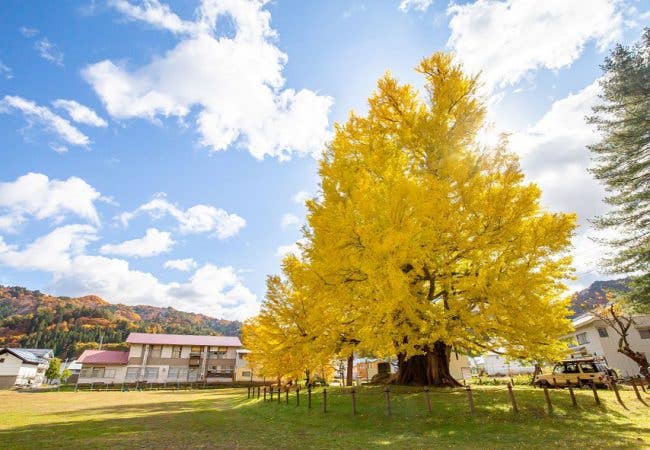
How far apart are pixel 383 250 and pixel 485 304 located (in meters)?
3.87

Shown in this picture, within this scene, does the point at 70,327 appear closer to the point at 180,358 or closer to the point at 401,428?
the point at 180,358

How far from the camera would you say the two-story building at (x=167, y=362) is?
53031 millimetres

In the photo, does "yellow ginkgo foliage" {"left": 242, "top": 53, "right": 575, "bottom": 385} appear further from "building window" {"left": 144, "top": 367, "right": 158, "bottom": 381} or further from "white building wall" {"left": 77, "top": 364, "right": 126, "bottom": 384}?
"white building wall" {"left": 77, "top": 364, "right": 126, "bottom": 384}

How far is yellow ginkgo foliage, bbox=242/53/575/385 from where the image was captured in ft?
32.6

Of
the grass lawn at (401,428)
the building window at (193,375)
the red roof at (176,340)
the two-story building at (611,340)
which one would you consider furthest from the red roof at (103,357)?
the two-story building at (611,340)

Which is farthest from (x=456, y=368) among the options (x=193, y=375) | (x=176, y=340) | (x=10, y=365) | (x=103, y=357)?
(x=10, y=365)

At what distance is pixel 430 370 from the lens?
15.8 m

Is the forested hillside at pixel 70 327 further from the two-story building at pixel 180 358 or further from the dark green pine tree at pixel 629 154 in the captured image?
the dark green pine tree at pixel 629 154

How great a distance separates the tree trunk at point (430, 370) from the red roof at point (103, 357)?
180ft

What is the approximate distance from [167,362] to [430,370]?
54.8 meters

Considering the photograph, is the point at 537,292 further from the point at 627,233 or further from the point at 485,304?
the point at 627,233

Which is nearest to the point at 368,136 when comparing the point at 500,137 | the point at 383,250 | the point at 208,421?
the point at 500,137

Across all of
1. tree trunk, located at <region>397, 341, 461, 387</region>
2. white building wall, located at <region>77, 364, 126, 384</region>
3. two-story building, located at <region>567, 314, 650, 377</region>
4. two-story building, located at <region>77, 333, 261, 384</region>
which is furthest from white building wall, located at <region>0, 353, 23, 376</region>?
two-story building, located at <region>567, 314, 650, 377</region>

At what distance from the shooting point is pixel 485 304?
10453 mm
